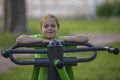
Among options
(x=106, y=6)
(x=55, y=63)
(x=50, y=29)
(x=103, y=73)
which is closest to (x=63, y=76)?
(x=55, y=63)

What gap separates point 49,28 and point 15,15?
12979 mm

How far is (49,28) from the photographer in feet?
15.7

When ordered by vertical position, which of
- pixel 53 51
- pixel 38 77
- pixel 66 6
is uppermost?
pixel 53 51

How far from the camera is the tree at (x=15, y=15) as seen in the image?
17.4m

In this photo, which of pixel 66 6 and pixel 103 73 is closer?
pixel 103 73

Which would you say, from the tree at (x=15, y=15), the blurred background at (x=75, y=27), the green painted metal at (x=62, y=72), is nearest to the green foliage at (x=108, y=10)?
the blurred background at (x=75, y=27)

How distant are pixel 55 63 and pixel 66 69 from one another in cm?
47

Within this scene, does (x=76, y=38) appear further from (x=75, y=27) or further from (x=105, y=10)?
(x=105, y=10)

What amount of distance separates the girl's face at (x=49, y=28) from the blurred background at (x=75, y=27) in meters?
3.19

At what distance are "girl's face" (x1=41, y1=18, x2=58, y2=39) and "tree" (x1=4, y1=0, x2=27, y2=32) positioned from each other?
40.7 feet

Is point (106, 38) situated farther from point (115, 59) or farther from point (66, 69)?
point (66, 69)

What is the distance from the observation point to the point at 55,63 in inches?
170

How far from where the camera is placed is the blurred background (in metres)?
8.80

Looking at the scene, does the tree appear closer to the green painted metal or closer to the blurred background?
the blurred background
